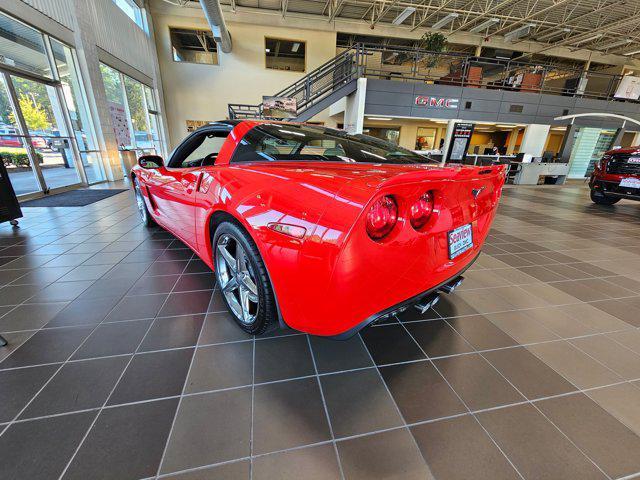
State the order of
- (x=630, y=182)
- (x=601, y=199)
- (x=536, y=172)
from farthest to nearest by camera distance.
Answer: (x=536, y=172) < (x=601, y=199) < (x=630, y=182)

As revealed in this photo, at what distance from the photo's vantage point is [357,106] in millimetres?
9047

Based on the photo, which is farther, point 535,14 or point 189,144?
point 535,14

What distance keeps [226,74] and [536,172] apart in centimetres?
1406

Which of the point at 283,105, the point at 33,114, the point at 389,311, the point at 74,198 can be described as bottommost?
the point at 74,198

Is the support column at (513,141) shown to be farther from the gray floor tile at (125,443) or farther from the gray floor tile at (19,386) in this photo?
the gray floor tile at (19,386)

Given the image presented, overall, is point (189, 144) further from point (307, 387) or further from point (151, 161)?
point (307, 387)

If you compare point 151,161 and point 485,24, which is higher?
point 485,24

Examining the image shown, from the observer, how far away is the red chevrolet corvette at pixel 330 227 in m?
1.01

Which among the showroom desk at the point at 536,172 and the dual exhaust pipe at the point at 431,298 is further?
the showroom desk at the point at 536,172

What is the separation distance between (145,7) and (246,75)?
4460mm

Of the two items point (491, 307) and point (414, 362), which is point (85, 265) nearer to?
point (414, 362)

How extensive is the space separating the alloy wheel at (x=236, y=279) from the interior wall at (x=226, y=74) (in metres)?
13.3

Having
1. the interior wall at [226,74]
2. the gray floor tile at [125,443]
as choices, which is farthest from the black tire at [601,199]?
the interior wall at [226,74]

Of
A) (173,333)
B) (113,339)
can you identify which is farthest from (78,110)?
(173,333)
